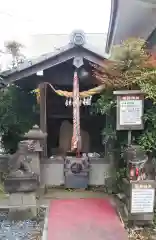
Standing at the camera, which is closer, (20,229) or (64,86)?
(20,229)

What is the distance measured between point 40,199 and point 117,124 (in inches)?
106

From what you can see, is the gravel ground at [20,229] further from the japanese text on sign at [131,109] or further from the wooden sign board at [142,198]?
the japanese text on sign at [131,109]

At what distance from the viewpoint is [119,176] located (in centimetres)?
714

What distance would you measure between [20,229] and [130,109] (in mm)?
3274

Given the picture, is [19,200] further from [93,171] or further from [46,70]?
[46,70]

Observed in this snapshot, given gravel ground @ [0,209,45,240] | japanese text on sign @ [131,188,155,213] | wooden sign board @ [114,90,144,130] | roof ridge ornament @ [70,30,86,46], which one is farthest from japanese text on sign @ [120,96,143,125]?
gravel ground @ [0,209,45,240]

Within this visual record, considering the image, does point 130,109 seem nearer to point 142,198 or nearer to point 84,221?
point 142,198

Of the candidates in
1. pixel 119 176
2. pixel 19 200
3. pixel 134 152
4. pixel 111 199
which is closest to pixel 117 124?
pixel 134 152

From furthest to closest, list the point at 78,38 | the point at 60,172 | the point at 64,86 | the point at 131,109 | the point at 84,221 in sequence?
the point at 64,86
the point at 60,172
the point at 78,38
the point at 131,109
the point at 84,221

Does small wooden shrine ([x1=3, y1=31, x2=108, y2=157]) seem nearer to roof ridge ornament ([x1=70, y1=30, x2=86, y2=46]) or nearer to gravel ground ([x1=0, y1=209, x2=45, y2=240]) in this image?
roof ridge ornament ([x1=70, y1=30, x2=86, y2=46])

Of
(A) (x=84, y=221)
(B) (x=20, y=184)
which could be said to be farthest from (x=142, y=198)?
(B) (x=20, y=184)

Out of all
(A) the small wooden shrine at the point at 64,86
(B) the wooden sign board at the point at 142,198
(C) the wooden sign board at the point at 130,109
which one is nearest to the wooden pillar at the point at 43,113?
(A) the small wooden shrine at the point at 64,86

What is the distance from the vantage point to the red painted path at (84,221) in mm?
5344

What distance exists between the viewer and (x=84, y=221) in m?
6.02
